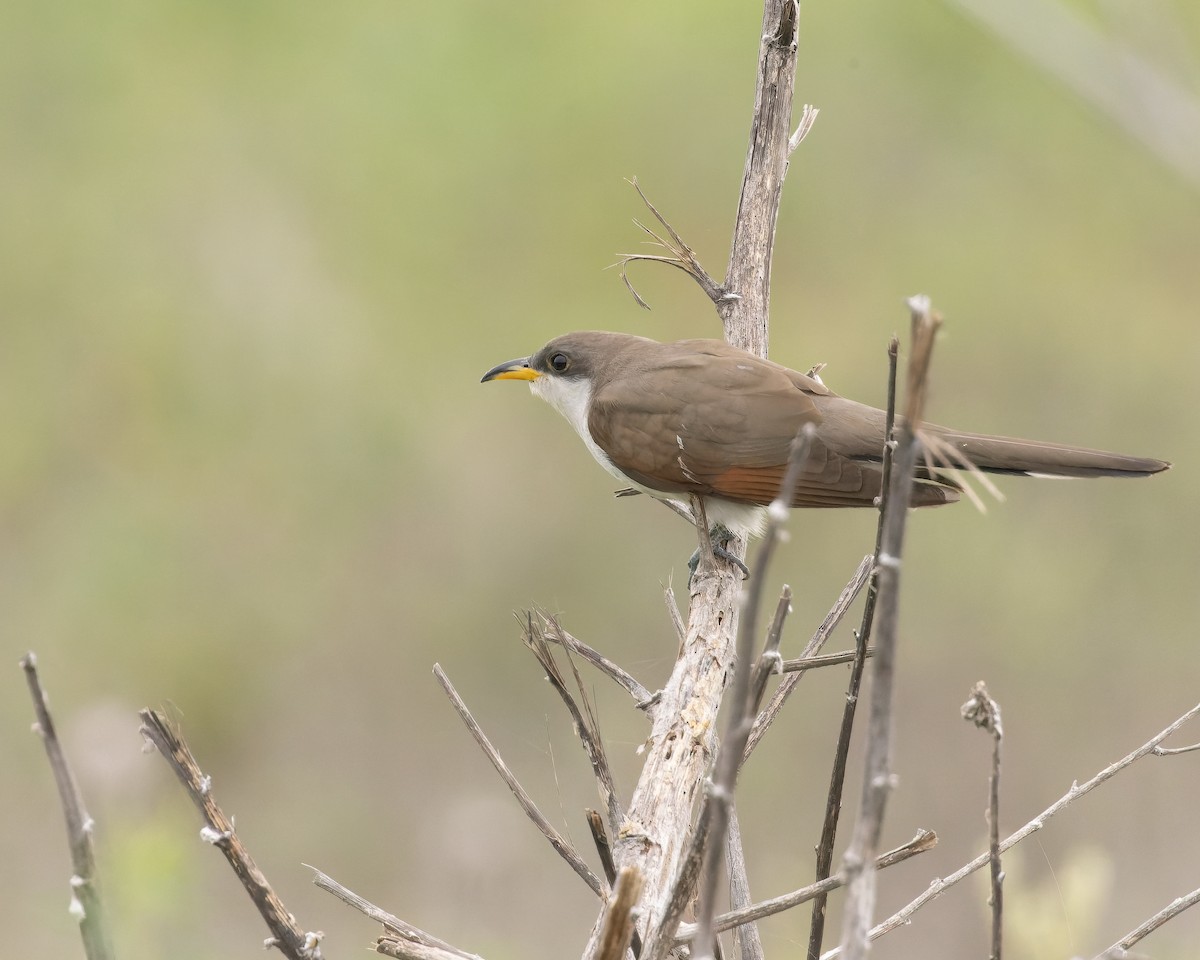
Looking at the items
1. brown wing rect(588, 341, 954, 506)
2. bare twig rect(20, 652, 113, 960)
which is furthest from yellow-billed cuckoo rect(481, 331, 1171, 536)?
bare twig rect(20, 652, 113, 960)

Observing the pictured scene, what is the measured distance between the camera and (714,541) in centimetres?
407

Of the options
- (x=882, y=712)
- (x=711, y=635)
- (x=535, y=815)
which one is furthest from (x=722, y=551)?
(x=882, y=712)

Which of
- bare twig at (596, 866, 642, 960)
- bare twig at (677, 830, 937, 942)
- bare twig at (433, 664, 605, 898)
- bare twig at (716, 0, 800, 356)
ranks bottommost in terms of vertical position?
bare twig at (596, 866, 642, 960)

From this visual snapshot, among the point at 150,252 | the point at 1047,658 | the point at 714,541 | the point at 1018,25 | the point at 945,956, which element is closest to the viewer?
the point at 1018,25

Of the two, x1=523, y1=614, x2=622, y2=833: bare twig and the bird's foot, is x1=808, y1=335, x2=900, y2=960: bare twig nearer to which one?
x1=523, y1=614, x2=622, y2=833: bare twig

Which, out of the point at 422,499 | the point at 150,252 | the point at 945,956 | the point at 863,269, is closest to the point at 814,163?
the point at 863,269

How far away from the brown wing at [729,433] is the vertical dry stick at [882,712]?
7.95ft

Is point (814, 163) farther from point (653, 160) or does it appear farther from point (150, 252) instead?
point (150, 252)

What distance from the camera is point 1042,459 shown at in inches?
131

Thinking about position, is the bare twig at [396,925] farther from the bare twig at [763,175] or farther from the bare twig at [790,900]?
the bare twig at [763,175]

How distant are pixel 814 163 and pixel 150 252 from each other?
4712 millimetres

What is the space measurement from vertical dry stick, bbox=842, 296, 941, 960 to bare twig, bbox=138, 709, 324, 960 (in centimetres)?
74

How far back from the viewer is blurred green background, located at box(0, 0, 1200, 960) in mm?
6219

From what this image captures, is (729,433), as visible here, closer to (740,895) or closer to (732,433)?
(732,433)
